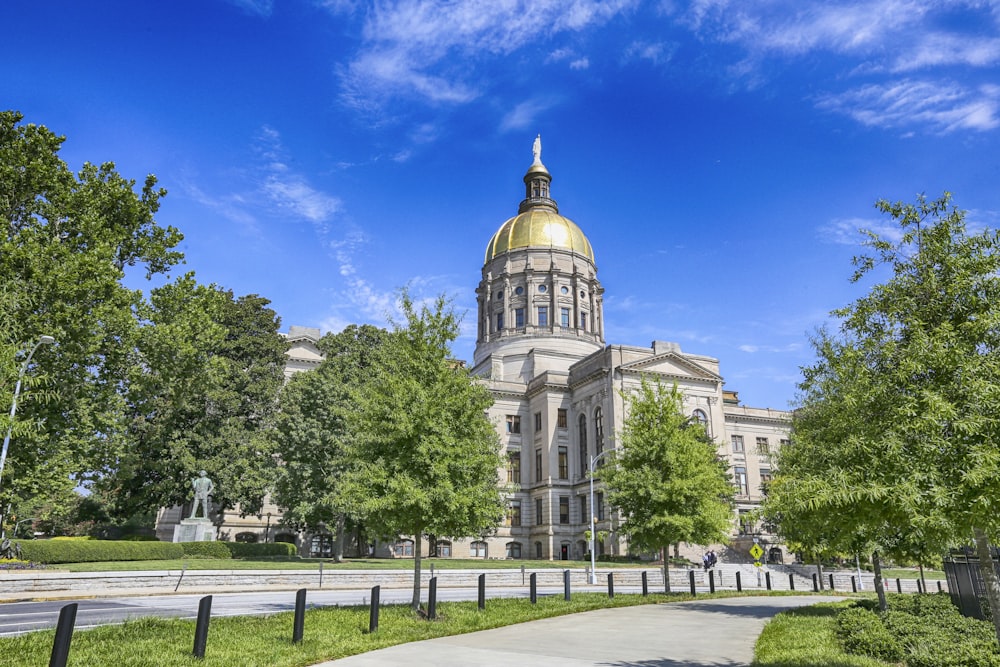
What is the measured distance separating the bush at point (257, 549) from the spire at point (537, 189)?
60693 millimetres

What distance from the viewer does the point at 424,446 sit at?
16.5 metres

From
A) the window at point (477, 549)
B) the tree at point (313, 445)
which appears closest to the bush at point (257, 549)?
the tree at point (313, 445)

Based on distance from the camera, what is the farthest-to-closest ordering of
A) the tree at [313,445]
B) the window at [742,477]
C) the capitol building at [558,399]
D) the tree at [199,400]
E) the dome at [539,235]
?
1. the dome at [539,235]
2. the window at [742,477]
3. the capitol building at [558,399]
4. the tree at [313,445]
5. the tree at [199,400]

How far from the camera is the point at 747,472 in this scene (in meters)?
69.9

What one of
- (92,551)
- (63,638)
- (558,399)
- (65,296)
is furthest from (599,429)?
(63,638)

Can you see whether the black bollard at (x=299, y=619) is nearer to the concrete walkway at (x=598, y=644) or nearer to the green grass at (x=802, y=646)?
the concrete walkway at (x=598, y=644)

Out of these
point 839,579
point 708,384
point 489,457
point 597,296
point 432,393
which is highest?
point 597,296

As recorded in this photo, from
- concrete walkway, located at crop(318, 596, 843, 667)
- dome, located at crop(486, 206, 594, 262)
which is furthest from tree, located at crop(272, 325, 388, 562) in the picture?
dome, located at crop(486, 206, 594, 262)

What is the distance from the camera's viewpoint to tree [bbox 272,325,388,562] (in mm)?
41781

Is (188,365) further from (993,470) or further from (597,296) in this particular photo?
(597,296)

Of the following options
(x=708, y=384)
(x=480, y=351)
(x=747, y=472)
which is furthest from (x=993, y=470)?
(x=480, y=351)

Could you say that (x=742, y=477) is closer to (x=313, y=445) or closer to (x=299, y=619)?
(x=313, y=445)

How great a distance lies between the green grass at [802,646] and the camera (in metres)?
10.3

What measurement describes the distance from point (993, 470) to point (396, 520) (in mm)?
12506
